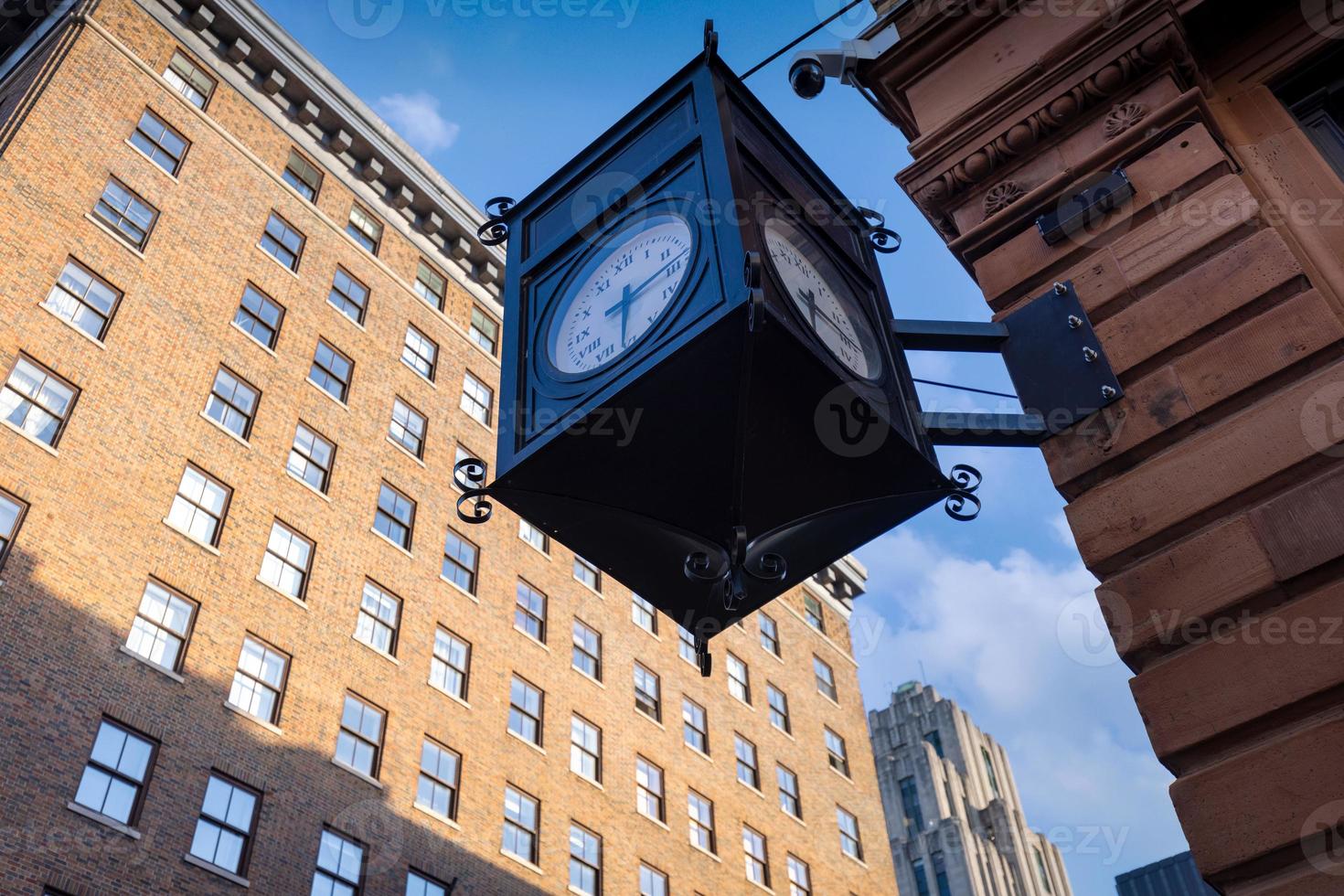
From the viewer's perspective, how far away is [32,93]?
26.0 metres

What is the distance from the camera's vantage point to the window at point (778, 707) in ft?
126

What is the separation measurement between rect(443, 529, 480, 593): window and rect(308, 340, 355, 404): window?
13.6ft

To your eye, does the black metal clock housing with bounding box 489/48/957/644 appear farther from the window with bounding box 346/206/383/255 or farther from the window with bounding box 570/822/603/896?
the window with bounding box 346/206/383/255

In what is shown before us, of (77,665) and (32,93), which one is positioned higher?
(32,93)

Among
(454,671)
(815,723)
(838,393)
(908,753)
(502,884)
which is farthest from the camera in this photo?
(908,753)

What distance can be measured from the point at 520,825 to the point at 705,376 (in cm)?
2364

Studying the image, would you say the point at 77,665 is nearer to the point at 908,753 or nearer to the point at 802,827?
the point at 802,827

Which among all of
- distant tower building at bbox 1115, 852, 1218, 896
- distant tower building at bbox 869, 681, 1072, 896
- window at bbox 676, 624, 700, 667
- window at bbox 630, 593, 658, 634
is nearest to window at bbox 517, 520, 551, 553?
window at bbox 630, 593, 658, 634

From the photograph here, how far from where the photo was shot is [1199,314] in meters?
5.52

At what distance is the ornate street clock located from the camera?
480 cm

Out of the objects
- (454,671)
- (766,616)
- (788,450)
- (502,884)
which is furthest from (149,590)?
(766,616)

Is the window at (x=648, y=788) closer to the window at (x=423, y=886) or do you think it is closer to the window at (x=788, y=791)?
the window at (x=788, y=791)

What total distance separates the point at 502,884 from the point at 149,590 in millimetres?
9243

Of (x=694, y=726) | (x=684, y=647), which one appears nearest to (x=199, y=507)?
(x=694, y=726)
